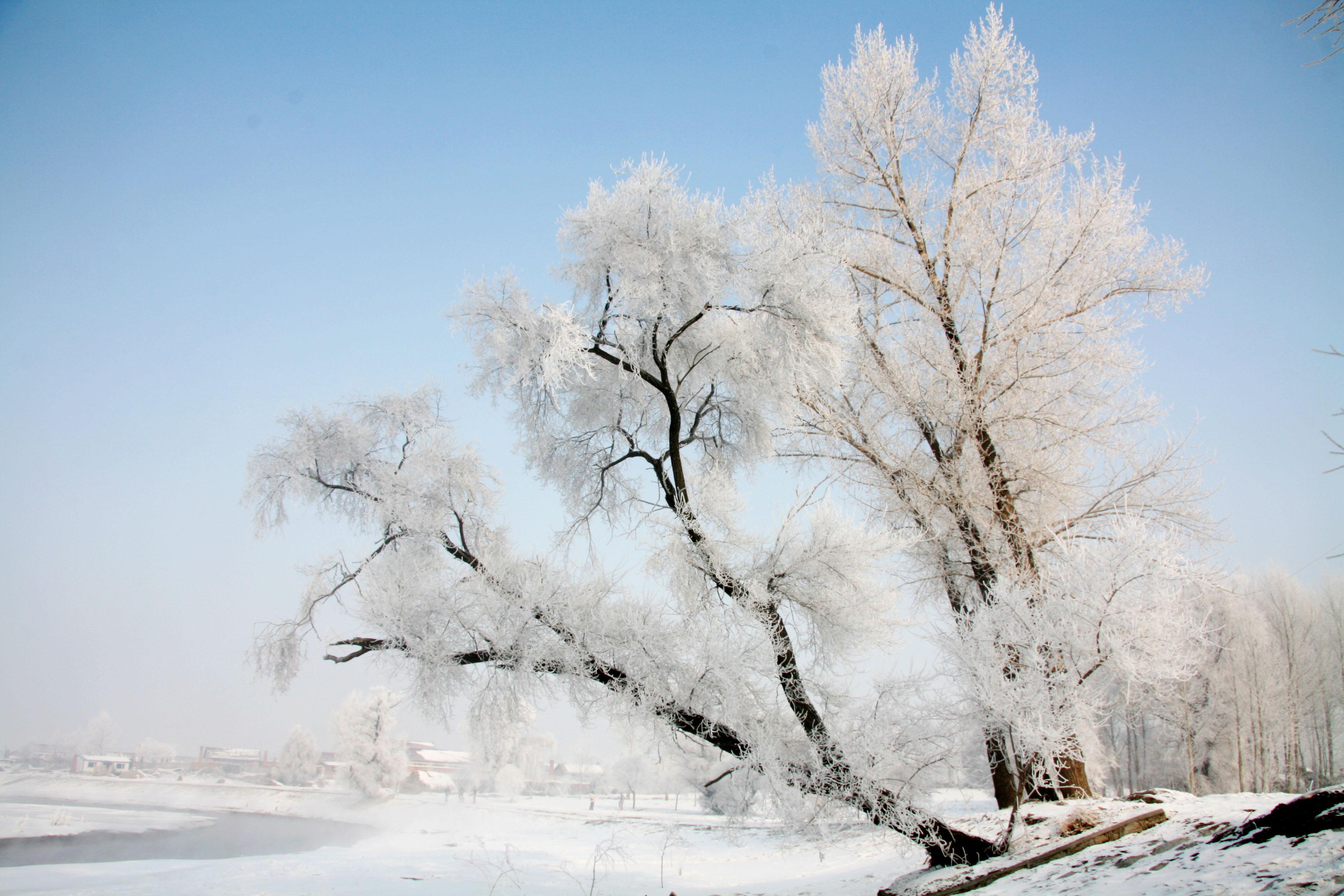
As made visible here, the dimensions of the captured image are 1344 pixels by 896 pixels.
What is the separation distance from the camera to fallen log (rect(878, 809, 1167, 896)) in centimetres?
482

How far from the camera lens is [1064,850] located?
4.89 meters

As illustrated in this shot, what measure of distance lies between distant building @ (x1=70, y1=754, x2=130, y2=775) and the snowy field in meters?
0.37

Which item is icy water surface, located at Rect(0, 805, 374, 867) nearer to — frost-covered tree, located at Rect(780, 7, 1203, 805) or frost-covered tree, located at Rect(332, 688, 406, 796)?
frost-covered tree, located at Rect(332, 688, 406, 796)

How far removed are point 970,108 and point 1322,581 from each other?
30.3 meters

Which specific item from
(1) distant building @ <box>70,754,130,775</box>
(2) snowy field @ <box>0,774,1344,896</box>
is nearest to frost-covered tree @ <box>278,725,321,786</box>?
(2) snowy field @ <box>0,774,1344,896</box>

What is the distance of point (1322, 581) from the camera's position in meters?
26.5

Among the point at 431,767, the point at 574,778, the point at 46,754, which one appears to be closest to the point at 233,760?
the point at 46,754

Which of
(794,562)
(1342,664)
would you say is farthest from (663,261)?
(1342,664)

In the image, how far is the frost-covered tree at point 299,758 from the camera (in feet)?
113

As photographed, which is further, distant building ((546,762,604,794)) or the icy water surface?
distant building ((546,762,604,794))

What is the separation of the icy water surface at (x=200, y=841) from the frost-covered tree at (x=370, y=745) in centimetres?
247

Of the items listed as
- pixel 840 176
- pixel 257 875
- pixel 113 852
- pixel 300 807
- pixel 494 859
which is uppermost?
pixel 840 176

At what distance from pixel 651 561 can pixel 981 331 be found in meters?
5.37

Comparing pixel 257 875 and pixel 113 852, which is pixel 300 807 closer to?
A: pixel 113 852
